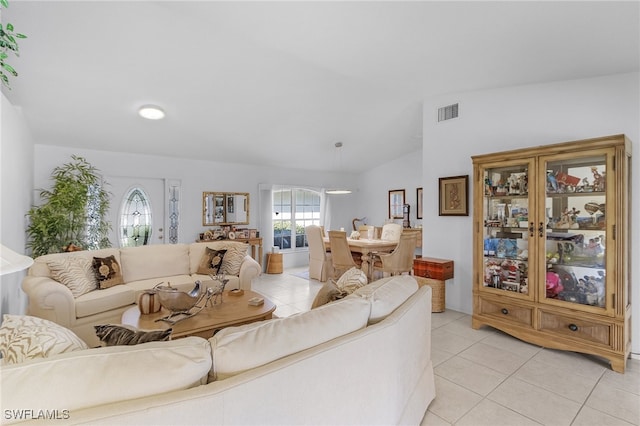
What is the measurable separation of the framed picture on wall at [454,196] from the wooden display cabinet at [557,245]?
18.9 inches

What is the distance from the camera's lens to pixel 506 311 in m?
3.00

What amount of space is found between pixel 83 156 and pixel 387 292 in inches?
205

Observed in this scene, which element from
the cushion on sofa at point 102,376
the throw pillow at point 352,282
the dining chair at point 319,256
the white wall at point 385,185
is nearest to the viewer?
the cushion on sofa at point 102,376

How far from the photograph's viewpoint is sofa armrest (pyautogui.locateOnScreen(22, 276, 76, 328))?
269 centimetres

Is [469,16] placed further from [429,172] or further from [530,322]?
[530,322]

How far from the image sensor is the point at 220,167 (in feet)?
19.8

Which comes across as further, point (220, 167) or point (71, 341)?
point (220, 167)

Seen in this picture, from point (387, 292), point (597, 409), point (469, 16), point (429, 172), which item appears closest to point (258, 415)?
point (387, 292)

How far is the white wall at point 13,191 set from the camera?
8.46ft

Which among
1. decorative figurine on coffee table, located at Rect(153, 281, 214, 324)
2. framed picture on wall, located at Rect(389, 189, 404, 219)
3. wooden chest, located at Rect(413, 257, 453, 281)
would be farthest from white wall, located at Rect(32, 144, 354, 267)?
wooden chest, located at Rect(413, 257, 453, 281)

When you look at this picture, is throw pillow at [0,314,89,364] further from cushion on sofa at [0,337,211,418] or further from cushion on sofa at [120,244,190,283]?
cushion on sofa at [120,244,190,283]

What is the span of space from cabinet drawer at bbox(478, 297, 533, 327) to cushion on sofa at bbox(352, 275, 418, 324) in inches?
65.2

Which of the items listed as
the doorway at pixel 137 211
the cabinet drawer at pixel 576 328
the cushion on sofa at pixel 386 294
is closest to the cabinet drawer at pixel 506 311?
the cabinet drawer at pixel 576 328

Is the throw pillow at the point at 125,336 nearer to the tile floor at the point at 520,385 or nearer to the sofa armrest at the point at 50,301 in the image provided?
the tile floor at the point at 520,385
